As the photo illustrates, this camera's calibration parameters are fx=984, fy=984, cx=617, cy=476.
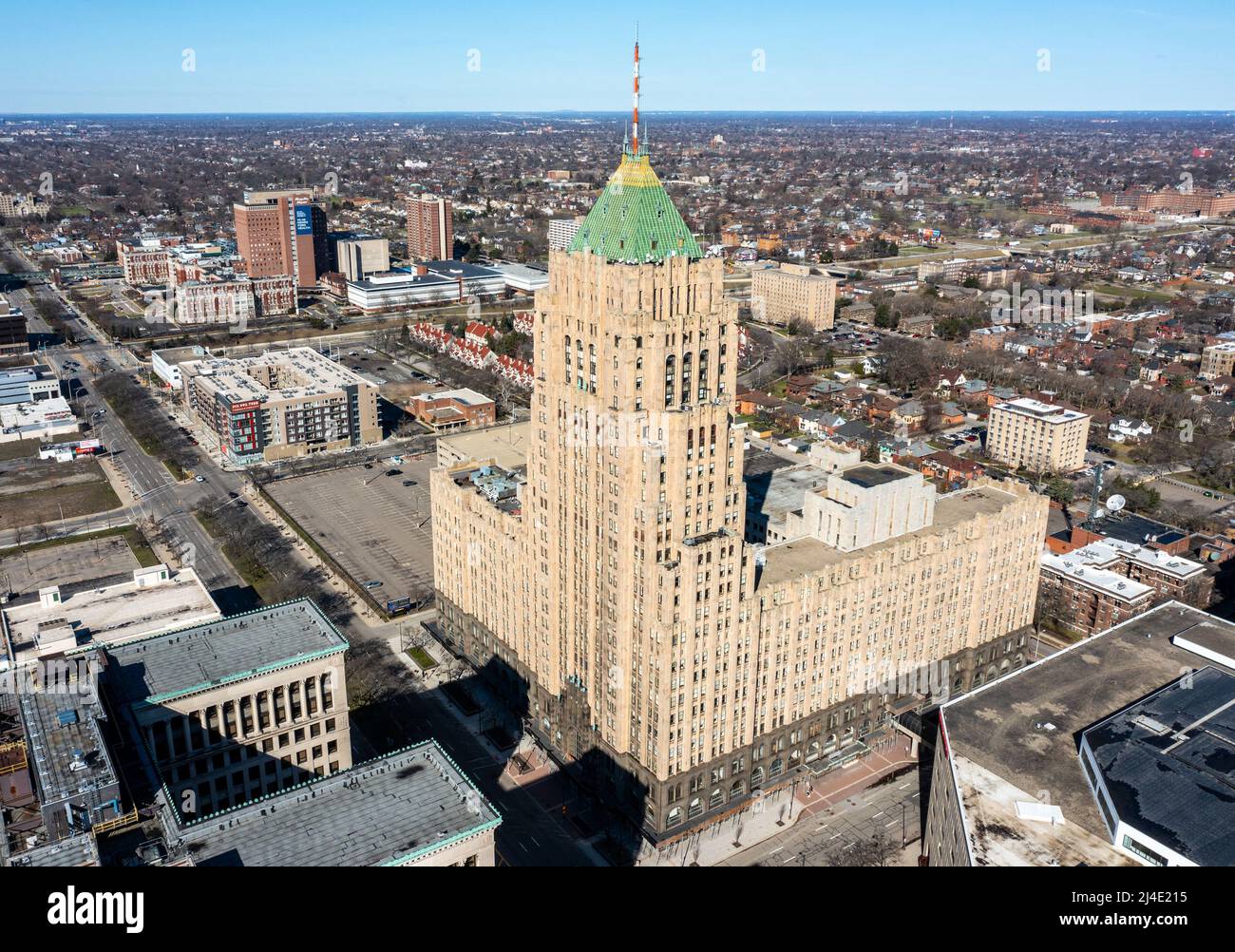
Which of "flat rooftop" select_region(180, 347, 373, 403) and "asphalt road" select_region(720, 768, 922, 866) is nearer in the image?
"asphalt road" select_region(720, 768, 922, 866)

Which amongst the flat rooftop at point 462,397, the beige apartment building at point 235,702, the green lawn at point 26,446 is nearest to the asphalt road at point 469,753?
the beige apartment building at point 235,702

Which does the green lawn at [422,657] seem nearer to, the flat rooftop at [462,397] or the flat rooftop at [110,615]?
the flat rooftop at [110,615]

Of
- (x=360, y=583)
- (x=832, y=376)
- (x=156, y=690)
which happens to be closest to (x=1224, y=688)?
(x=156, y=690)

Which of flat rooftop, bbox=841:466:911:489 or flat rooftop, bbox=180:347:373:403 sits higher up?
flat rooftop, bbox=841:466:911:489

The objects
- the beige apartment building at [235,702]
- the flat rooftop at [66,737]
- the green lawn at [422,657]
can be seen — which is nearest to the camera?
the flat rooftop at [66,737]

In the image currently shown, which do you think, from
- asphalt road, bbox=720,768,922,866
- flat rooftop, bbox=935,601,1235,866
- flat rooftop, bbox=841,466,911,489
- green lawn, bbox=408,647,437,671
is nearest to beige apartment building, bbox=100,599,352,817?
green lawn, bbox=408,647,437,671

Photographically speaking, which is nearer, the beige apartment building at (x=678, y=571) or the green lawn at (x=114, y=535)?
the beige apartment building at (x=678, y=571)

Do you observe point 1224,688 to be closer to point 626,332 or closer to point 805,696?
point 805,696

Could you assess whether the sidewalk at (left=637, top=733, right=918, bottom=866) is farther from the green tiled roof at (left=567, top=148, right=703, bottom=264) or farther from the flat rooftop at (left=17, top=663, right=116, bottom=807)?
the green tiled roof at (left=567, top=148, right=703, bottom=264)
